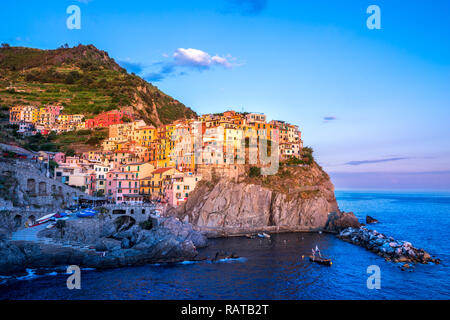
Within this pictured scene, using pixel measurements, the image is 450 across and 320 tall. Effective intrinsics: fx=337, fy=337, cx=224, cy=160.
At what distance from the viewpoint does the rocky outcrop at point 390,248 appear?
4738 centimetres

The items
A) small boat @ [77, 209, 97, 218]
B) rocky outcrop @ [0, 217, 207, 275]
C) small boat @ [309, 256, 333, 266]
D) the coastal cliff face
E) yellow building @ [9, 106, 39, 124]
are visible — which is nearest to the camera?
rocky outcrop @ [0, 217, 207, 275]

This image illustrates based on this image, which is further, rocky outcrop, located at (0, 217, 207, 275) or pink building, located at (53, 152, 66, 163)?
pink building, located at (53, 152, 66, 163)

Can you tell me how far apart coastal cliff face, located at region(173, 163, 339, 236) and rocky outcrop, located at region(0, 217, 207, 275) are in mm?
11032

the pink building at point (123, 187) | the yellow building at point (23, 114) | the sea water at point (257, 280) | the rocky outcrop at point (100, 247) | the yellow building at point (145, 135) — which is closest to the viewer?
the sea water at point (257, 280)

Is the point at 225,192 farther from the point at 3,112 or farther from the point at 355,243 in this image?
the point at 3,112

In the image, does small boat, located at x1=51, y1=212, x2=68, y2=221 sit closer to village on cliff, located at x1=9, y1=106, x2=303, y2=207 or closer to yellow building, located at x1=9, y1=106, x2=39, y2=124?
village on cliff, located at x1=9, y1=106, x2=303, y2=207

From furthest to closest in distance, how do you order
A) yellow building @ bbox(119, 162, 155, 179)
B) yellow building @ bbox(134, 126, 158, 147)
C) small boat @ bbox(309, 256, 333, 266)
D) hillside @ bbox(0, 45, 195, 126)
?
1. hillside @ bbox(0, 45, 195, 126)
2. yellow building @ bbox(134, 126, 158, 147)
3. yellow building @ bbox(119, 162, 155, 179)
4. small boat @ bbox(309, 256, 333, 266)

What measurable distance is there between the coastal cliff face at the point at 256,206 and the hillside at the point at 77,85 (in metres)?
54.3

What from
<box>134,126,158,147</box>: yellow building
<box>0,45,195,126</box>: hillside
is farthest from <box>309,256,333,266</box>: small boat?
<box>0,45,195,126</box>: hillside

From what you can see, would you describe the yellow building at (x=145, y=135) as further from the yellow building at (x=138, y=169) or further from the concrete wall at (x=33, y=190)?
the concrete wall at (x=33, y=190)

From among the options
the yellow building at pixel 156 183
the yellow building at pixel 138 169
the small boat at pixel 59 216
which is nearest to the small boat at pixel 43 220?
the small boat at pixel 59 216

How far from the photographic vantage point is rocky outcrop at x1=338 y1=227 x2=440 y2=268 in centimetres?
4738

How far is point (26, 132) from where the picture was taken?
310 ft
